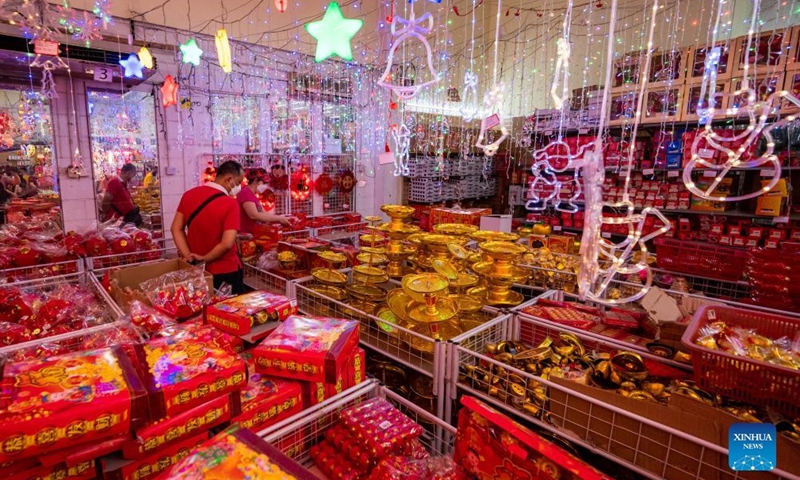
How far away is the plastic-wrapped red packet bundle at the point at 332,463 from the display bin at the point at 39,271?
2294 mm

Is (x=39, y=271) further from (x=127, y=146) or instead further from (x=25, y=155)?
(x=127, y=146)

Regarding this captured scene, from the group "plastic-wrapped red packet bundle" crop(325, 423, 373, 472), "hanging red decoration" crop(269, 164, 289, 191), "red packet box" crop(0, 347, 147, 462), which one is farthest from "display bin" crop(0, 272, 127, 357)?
"hanging red decoration" crop(269, 164, 289, 191)

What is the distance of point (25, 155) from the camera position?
16.0 feet

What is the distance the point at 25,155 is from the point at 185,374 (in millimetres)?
5335

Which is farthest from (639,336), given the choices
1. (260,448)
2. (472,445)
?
(260,448)

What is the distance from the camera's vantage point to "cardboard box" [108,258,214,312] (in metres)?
2.26

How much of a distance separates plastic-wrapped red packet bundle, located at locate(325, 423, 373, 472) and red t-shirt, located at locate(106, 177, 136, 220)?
523 centimetres

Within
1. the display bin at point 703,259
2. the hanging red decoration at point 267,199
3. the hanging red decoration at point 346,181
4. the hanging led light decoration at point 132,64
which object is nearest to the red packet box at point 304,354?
the display bin at point 703,259

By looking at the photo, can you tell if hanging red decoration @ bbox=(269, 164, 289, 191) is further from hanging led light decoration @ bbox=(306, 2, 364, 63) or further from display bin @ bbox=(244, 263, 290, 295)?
hanging led light decoration @ bbox=(306, 2, 364, 63)

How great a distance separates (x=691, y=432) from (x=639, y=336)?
0.83 m

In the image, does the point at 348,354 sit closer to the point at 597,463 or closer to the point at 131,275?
the point at 597,463

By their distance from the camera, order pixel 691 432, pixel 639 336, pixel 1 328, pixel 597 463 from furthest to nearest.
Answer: pixel 639 336
pixel 1 328
pixel 597 463
pixel 691 432

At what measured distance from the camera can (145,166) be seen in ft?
18.6

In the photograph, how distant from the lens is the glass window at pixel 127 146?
17.4ft
